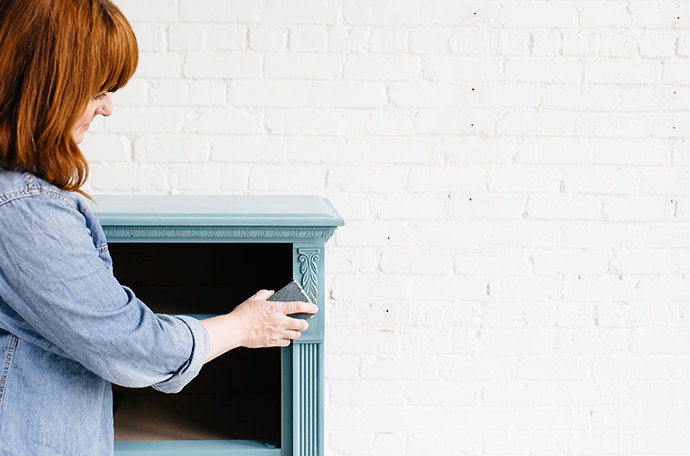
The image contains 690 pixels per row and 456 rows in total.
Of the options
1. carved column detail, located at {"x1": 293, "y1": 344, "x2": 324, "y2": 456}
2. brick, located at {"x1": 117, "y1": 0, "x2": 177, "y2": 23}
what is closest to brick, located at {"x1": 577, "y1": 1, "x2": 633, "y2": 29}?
brick, located at {"x1": 117, "y1": 0, "x2": 177, "y2": 23}

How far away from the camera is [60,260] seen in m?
0.82

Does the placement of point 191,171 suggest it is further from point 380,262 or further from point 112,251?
point 380,262

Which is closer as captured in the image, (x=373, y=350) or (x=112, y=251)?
(x=112, y=251)

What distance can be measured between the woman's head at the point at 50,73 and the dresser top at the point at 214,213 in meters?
0.28

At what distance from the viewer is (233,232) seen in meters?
1.18

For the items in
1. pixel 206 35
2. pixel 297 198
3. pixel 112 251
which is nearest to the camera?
pixel 297 198

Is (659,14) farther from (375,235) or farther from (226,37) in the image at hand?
(226,37)

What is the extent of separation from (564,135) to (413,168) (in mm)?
434

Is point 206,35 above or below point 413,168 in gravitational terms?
above

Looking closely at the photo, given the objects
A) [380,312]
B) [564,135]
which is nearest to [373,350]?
[380,312]

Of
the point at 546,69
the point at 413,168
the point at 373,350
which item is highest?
the point at 546,69

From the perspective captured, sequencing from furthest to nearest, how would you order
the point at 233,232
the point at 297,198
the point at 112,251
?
1. the point at 112,251
2. the point at 297,198
3. the point at 233,232

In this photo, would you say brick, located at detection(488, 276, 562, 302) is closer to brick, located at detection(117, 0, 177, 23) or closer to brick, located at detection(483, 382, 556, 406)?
brick, located at detection(483, 382, 556, 406)

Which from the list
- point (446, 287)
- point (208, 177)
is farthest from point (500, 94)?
point (208, 177)
